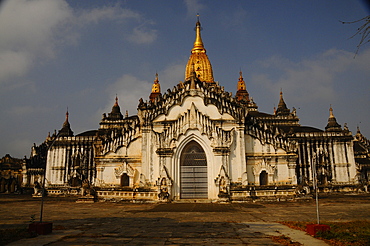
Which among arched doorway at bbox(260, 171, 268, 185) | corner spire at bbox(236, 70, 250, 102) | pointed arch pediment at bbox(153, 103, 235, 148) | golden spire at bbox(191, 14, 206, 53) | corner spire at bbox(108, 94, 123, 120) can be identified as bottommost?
arched doorway at bbox(260, 171, 268, 185)

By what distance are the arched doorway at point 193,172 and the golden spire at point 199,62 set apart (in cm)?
2340

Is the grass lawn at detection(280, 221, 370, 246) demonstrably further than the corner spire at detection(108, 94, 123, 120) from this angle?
No

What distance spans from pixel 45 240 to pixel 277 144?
2558 centimetres

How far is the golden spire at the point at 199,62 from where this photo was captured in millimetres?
54188

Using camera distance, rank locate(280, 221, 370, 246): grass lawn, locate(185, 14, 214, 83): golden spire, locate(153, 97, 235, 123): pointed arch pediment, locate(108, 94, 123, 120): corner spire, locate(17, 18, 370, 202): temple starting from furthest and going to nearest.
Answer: locate(108, 94, 123, 120): corner spire → locate(185, 14, 214, 83): golden spire → locate(153, 97, 235, 123): pointed arch pediment → locate(17, 18, 370, 202): temple → locate(280, 221, 370, 246): grass lawn

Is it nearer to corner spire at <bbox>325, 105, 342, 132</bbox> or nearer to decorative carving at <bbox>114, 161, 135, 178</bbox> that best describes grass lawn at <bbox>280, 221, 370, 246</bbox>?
decorative carving at <bbox>114, 161, 135, 178</bbox>

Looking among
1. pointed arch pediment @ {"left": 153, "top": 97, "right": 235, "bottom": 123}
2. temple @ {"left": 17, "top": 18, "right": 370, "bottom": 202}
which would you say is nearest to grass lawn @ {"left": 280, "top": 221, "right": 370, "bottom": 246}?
temple @ {"left": 17, "top": 18, "right": 370, "bottom": 202}

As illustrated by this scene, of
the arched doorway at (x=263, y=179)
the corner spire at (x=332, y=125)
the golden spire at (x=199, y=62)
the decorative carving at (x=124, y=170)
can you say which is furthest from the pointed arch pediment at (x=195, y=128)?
the corner spire at (x=332, y=125)

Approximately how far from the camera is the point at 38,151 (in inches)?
2250

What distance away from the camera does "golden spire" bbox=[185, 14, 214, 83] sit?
54.2m

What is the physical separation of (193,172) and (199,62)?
1098 inches

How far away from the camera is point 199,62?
181 ft

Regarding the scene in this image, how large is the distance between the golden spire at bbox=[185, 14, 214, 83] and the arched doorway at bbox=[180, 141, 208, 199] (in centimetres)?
2340

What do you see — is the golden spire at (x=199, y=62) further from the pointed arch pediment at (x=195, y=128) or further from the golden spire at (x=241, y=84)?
the pointed arch pediment at (x=195, y=128)
